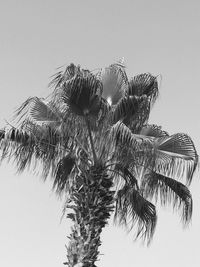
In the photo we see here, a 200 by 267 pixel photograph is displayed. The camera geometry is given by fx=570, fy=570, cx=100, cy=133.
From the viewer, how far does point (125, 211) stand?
12.0m

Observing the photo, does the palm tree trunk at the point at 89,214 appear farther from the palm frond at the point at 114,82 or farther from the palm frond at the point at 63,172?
the palm frond at the point at 114,82

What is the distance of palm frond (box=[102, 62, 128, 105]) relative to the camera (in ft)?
40.2

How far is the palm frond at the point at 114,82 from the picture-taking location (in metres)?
12.3

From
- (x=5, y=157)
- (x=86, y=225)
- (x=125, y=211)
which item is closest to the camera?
(x=86, y=225)

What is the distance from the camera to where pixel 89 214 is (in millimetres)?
10594

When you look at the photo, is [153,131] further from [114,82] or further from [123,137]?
[123,137]

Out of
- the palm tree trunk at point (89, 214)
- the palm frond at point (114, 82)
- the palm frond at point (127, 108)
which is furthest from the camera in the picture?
the palm frond at point (114, 82)

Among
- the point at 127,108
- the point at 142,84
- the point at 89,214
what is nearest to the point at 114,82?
the point at 142,84

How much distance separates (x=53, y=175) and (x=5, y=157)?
1.12 metres

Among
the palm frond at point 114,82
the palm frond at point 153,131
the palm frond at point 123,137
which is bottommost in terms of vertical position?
the palm frond at point 123,137

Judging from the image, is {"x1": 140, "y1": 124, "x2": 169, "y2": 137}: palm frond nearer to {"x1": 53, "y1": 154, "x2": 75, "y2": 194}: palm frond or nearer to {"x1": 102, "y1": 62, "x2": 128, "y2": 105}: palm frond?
{"x1": 102, "y1": 62, "x2": 128, "y2": 105}: palm frond

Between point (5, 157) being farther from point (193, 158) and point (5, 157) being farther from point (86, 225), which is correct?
point (193, 158)

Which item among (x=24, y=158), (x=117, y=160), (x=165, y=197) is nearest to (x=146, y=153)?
(x=117, y=160)

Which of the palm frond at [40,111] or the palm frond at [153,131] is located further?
the palm frond at [153,131]
